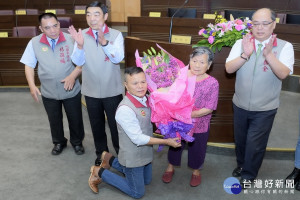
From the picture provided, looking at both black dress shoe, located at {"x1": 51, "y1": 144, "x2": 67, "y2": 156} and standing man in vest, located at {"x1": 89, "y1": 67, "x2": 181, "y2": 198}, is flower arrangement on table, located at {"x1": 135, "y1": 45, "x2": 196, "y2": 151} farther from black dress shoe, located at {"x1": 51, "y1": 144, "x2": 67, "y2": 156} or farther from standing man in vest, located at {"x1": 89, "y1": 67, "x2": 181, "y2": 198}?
black dress shoe, located at {"x1": 51, "y1": 144, "x2": 67, "y2": 156}

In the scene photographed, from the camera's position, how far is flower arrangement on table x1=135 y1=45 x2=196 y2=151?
1701mm

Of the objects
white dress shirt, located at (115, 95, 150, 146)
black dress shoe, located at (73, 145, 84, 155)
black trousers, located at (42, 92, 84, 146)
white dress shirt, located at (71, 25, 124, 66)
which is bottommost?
black dress shoe, located at (73, 145, 84, 155)

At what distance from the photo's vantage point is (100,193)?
225 centimetres

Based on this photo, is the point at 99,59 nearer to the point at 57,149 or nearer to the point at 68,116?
the point at 68,116

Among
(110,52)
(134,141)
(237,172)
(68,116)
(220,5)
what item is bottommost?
(237,172)

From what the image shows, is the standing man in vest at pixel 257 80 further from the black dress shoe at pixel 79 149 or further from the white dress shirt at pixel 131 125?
the black dress shoe at pixel 79 149

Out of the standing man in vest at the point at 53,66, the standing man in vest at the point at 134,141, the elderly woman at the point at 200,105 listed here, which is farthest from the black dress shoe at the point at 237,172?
the standing man in vest at the point at 53,66

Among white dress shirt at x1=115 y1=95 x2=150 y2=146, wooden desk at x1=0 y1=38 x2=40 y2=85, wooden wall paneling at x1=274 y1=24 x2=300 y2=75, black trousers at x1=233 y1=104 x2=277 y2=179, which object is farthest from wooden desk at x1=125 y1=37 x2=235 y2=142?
wooden desk at x1=0 y1=38 x2=40 y2=85

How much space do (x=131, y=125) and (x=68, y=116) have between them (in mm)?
1099

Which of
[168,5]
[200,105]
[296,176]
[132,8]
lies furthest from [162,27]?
[132,8]

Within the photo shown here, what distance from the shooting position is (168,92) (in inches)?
67.1

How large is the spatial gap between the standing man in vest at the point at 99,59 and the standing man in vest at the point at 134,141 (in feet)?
1.31

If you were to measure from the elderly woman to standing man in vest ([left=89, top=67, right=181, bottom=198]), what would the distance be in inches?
11.1

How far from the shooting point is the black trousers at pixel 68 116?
2625mm
